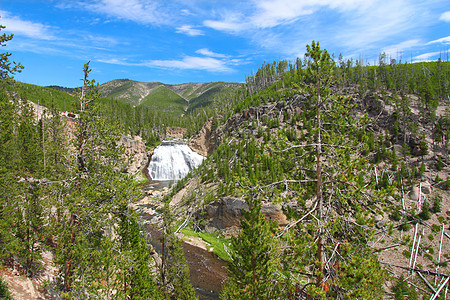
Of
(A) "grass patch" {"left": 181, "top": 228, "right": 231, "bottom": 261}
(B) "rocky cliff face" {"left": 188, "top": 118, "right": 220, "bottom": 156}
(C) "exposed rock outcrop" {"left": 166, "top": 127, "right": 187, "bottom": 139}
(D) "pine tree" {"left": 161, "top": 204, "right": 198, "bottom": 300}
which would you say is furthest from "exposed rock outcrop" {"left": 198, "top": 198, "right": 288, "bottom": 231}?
(C) "exposed rock outcrop" {"left": 166, "top": 127, "right": 187, "bottom": 139}

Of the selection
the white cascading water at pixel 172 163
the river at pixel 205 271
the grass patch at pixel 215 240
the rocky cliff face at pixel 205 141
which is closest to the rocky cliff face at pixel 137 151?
the white cascading water at pixel 172 163

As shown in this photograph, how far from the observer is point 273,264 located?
7.92 metres

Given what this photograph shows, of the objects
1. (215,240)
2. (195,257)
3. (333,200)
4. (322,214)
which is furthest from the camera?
(215,240)

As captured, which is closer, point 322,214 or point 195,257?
point 322,214

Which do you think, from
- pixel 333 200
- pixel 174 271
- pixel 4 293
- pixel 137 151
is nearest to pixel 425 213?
pixel 174 271

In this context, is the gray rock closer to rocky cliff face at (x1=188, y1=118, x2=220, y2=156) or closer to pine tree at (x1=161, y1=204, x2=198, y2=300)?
pine tree at (x1=161, y1=204, x2=198, y2=300)

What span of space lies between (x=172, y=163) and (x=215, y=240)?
48.5 m

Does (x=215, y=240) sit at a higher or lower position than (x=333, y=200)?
lower

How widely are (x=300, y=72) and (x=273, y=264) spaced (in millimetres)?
6975

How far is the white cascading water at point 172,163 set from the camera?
267 feet

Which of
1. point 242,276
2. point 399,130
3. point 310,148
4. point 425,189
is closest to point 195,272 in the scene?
point 242,276

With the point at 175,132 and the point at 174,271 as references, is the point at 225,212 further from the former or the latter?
the point at 175,132

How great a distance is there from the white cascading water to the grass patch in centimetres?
3846

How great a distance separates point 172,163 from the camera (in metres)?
83.9
